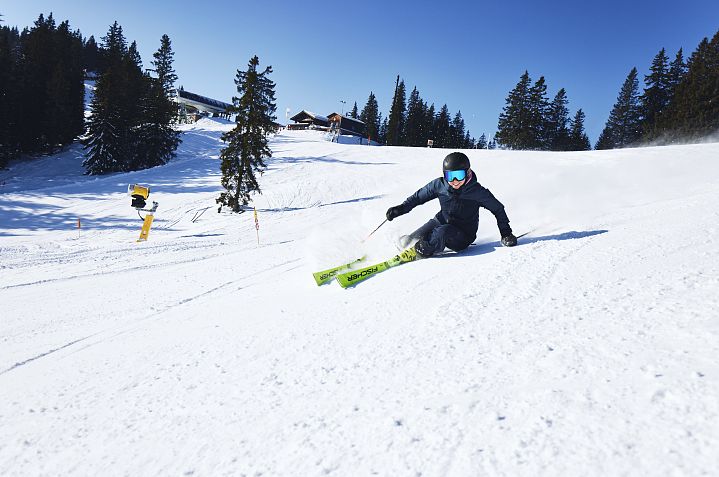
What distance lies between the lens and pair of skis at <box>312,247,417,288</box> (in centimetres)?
495

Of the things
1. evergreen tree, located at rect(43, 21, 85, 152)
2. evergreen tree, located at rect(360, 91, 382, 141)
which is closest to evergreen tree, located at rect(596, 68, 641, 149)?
evergreen tree, located at rect(360, 91, 382, 141)

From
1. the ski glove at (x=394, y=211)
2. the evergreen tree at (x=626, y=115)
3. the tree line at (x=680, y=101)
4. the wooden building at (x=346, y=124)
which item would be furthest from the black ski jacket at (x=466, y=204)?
the wooden building at (x=346, y=124)

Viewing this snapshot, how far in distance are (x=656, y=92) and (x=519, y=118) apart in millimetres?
16868

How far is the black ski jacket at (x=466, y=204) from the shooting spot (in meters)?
5.58

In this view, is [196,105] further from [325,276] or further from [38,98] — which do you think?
[325,276]

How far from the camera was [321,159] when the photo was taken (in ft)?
→ 107

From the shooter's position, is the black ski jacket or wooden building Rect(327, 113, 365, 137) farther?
wooden building Rect(327, 113, 365, 137)

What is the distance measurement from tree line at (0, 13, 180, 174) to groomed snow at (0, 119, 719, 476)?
118ft

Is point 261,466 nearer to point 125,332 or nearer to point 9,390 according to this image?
point 9,390

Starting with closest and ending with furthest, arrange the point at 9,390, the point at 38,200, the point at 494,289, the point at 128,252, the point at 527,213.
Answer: the point at 9,390 → the point at 494,289 → the point at 527,213 → the point at 128,252 → the point at 38,200

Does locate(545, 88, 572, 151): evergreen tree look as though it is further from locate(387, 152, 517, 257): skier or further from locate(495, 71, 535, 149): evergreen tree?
locate(387, 152, 517, 257): skier

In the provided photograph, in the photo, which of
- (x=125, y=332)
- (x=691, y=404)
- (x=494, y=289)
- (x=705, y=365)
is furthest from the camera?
(x=125, y=332)

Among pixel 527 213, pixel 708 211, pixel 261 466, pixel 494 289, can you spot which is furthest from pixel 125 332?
pixel 708 211

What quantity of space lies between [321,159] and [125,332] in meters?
29.3
